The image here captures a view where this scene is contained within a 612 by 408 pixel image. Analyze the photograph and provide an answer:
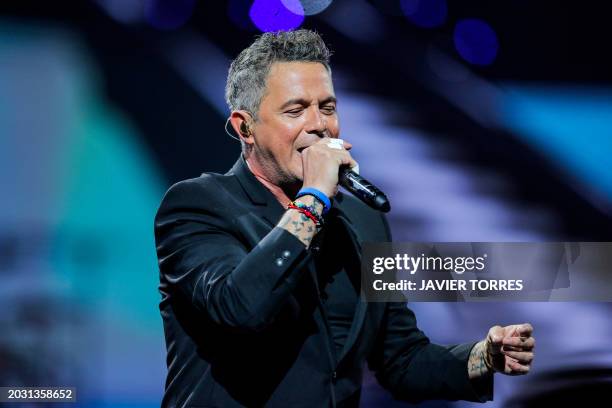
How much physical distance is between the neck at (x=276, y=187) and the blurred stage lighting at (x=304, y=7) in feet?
3.74

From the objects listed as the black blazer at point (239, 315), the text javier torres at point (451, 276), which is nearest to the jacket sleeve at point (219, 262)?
the black blazer at point (239, 315)

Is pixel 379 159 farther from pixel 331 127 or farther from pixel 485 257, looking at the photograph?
pixel 331 127

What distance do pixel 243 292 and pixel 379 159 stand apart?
1.47 m

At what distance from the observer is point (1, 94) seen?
2781 millimetres

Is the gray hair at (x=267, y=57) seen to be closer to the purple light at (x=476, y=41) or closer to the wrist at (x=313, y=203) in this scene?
the wrist at (x=313, y=203)

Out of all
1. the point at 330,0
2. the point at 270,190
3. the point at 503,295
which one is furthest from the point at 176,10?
the point at 503,295

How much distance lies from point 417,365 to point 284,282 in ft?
1.79

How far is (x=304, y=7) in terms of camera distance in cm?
272

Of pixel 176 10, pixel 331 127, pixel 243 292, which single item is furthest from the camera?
pixel 176 10

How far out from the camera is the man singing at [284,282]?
139cm

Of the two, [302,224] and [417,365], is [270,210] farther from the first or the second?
[417,365]

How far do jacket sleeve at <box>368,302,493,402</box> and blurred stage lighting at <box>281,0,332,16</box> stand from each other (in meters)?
1.28

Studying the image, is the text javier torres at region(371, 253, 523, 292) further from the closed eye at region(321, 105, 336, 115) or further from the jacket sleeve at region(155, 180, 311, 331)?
the jacket sleeve at region(155, 180, 311, 331)

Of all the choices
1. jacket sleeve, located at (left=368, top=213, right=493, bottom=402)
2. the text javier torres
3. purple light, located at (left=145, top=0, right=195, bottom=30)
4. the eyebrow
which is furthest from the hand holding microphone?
purple light, located at (left=145, top=0, right=195, bottom=30)
